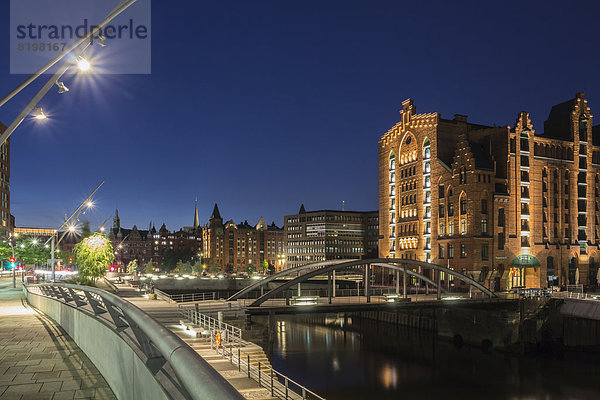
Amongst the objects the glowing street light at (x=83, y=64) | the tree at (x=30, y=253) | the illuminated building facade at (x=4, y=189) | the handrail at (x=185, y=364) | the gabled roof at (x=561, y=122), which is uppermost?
the gabled roof at (x=561, y=122)

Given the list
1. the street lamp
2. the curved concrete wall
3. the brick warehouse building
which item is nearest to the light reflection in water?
the curved concrete wall

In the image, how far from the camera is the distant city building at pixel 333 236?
180m

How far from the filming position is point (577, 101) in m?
97.3

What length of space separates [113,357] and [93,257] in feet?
182

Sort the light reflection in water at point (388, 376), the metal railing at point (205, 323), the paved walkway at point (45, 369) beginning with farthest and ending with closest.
→ the light reflection in water at point (388, 376) < the metal railing at point (205, 323) < the paved walkway at point (45, 369)

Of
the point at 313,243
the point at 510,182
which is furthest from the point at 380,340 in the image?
the point at 313,243

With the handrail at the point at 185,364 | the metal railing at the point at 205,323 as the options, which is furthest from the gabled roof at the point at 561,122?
the handrail at the point at 185,364

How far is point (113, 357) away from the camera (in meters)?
10.5

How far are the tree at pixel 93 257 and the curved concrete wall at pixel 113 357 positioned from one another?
146ft

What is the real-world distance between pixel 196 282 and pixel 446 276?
200 feet

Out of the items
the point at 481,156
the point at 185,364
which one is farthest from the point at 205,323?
the point at 481,156

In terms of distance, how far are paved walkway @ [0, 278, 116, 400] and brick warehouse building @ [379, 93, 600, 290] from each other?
76.6 meters

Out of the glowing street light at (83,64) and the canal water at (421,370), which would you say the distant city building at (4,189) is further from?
the glowing street light at (83,64)

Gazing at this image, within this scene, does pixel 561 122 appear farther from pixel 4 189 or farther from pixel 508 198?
pixel 4 189
